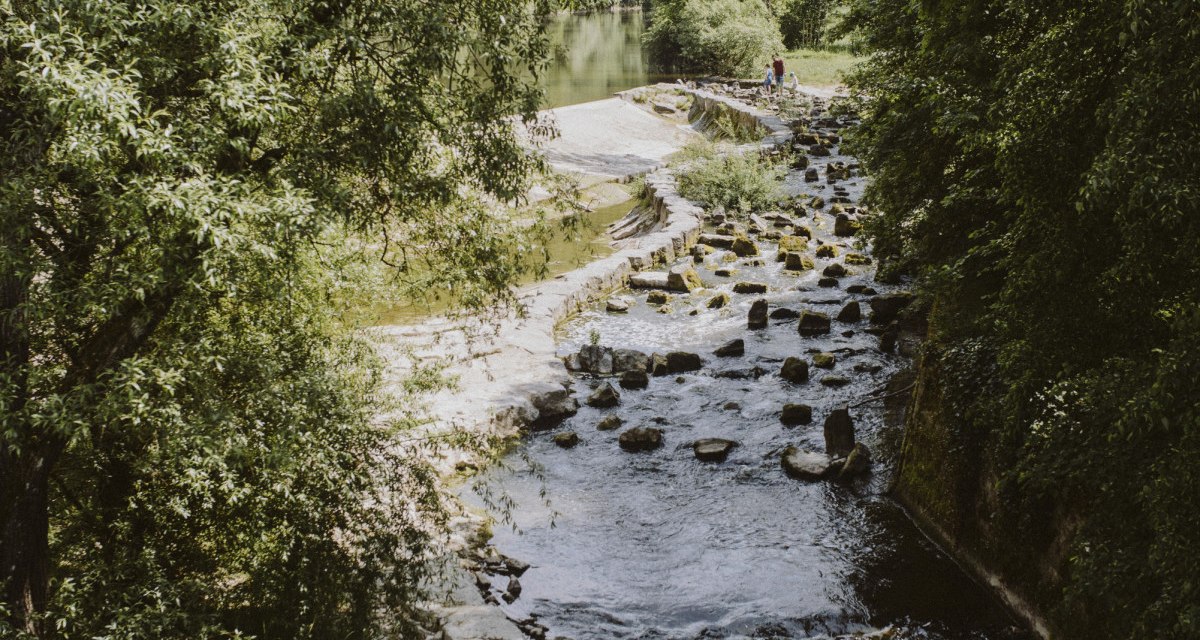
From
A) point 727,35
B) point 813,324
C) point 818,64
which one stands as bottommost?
point 813,324

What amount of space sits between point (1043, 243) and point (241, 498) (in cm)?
581

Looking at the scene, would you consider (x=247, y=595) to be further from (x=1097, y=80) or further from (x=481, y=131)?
(x=1097, y=80)

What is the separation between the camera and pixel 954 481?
881cm

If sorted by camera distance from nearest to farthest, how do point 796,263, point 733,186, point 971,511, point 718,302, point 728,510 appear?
point 971,511 → point 728,510 → point 718,302 → point 796,263 → point 733,186

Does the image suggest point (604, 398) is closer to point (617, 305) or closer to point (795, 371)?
point (795, 371)

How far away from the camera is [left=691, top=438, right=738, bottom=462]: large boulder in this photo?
11.3m

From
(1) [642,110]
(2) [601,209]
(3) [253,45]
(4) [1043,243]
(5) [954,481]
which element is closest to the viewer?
(3) [253,45]

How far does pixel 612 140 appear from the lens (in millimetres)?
34594

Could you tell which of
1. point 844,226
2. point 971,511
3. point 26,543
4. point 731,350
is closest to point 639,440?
point 731,350

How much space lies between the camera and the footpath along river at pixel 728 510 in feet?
27.3

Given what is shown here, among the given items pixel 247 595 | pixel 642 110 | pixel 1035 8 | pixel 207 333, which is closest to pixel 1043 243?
pixel 1035 8

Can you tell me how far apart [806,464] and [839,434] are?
71cm

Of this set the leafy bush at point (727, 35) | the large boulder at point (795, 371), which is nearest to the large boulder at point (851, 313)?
the large boulder at point (795, 371)

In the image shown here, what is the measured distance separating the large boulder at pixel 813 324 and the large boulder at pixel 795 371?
66.5 inches
